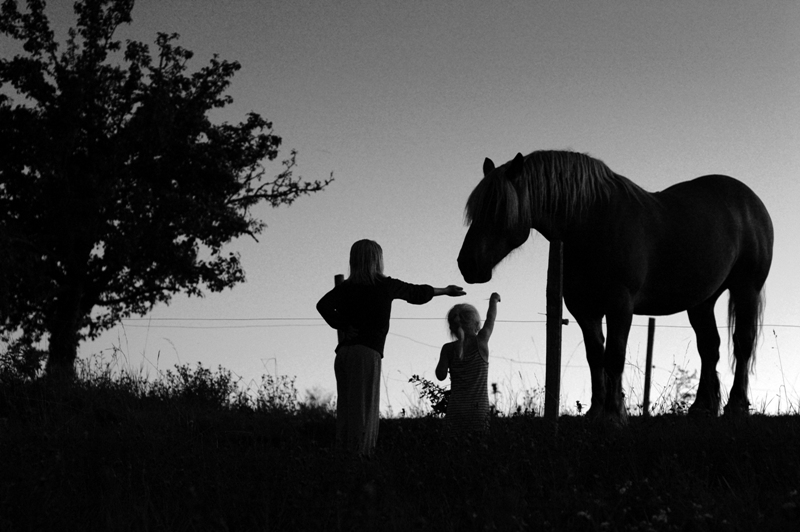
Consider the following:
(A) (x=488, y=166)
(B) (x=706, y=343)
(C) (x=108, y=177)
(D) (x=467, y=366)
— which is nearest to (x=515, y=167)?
Answer: (A) (x=488, y=166)

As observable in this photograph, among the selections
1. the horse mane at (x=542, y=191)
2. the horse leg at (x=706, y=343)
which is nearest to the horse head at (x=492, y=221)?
the horse mane at (x=542, y=191)

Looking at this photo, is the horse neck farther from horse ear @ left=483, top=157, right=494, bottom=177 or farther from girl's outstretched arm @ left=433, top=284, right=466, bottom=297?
girl's outstretched arm @ left=433, top=284, right=466, bottom=297

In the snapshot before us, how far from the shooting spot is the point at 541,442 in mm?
6855

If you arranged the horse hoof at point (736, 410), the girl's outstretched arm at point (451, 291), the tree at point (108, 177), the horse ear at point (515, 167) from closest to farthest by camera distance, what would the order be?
the girl's outstretched arm at point (451, 291), the horse ear at point (515, 167), the horse hoof at point (736, 410), the tree at point (108, 177)

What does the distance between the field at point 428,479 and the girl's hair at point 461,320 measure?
901 millimetres

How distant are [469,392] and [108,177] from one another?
15.9 m

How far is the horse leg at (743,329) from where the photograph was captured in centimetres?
1000

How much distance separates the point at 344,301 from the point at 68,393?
5.68 m

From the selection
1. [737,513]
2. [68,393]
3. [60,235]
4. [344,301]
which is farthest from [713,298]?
[60,235]

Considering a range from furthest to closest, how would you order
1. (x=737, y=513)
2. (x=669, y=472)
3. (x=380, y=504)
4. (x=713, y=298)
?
(x=713, y=298) → (x=669, y=472) → (x=380, y=504) → (x=737, y=513)

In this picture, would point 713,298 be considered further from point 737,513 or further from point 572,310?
point 737,513

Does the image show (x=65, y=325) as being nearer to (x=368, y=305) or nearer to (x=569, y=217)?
(x=368, y=305)

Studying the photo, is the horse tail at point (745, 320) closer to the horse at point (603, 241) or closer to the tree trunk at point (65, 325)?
the horse at point (603, 241)

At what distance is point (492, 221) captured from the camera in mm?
7922
